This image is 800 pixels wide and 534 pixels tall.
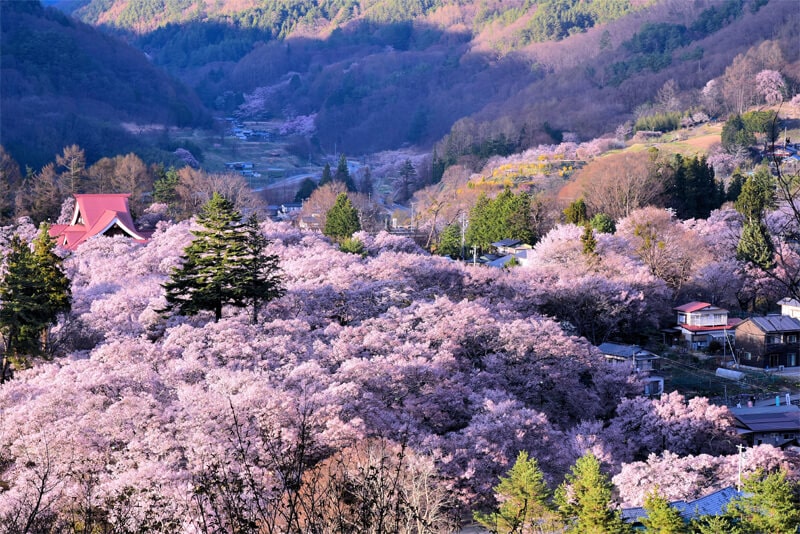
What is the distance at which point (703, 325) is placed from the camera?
100 feet

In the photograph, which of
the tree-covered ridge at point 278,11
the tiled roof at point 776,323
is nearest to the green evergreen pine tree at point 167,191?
the tiled roof at point 776,323

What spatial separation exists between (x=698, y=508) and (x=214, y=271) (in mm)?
11298

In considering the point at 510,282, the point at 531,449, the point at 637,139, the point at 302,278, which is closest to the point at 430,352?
the point at 531,449

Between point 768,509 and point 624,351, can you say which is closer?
point 768,509

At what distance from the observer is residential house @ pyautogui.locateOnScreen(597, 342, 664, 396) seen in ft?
83.0

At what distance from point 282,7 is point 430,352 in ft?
465

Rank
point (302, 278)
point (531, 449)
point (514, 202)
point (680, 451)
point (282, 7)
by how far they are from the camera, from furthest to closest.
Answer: point (282, 7)
point (514, 202)
point (302, 278)
point (680, 451)
point (531, 449)

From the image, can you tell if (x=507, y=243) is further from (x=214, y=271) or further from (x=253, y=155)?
(x=253, y=155)

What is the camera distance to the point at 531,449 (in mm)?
18297

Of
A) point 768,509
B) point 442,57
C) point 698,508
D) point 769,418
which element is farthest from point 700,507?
point 442,57

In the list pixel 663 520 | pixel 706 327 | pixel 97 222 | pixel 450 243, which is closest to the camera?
pixel 663 520

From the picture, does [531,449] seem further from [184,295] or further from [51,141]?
[51,141]

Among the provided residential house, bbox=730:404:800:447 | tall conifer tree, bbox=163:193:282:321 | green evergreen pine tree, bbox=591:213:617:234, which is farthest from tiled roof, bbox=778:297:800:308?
tall conifer tree, bbox=163:193:282:321

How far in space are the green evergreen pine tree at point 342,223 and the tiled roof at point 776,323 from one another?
47.0 feet
